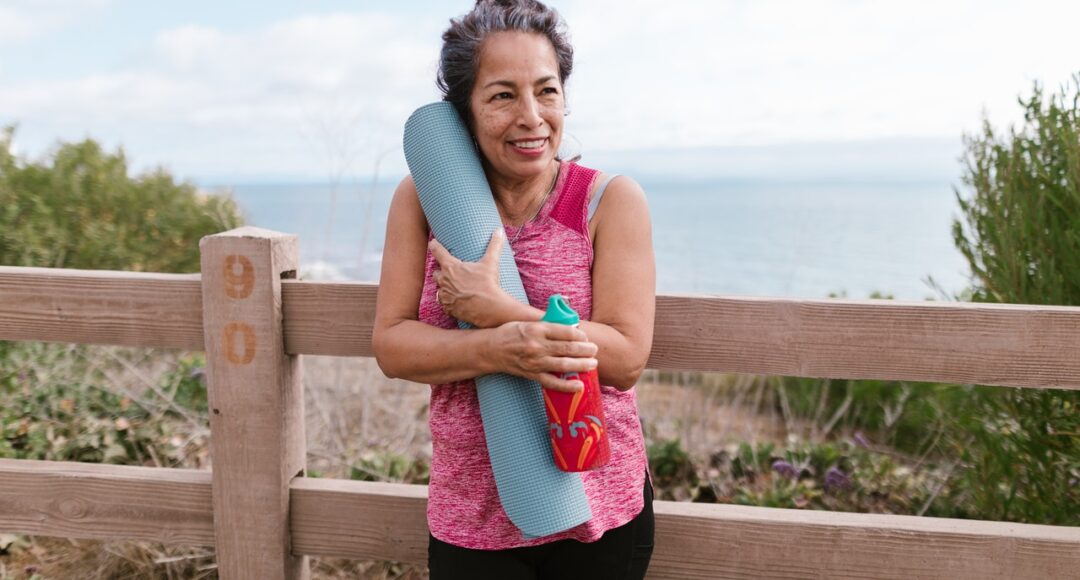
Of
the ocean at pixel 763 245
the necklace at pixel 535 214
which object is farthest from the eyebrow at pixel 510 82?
the ocean at pixel 763 245

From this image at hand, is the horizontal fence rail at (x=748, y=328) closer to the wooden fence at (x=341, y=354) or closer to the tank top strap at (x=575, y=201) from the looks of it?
the wooden fence at (x=341, y=354)

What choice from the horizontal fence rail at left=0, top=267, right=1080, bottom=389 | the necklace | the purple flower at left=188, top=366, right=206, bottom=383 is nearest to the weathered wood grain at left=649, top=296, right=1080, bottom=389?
the horizontal fence rail at left=0, top=267, right=1080, bottom=389

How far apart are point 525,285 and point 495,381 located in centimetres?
23

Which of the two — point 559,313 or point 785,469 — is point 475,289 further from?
point 785,469

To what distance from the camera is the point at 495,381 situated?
1648mm

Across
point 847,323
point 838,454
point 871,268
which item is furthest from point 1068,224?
point 871,268

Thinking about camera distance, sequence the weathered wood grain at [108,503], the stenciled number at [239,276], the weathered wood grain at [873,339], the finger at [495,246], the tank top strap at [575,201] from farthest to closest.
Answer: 1. the weathered wood grain at [108,503]
2. the stenciled number at [239,276]
3. the weathered wood grain at [873,339]
4. the tank top strap at [575,201]
5. the finger at [495,246]

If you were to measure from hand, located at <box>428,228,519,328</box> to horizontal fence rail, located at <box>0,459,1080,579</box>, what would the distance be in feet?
2.60

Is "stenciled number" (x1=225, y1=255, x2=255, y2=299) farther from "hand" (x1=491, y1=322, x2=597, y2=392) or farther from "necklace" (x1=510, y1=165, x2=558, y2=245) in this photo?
"hand" (x1=491, y1=322, x2=597, y2=392)

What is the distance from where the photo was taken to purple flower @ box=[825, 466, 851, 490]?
3.44 meters

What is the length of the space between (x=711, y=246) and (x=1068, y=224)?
21.2 meters

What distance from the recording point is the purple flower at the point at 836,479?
11.3ft

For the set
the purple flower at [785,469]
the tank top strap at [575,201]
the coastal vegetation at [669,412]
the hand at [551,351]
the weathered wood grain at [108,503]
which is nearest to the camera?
the hand at [551,351]

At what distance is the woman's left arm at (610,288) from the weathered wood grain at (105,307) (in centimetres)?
91
